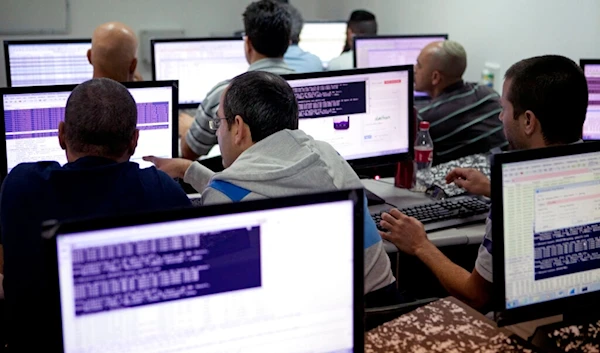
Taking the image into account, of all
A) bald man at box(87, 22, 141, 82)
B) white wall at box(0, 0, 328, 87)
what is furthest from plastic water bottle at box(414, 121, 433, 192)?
white wall at box(0, 0, 328, 87)

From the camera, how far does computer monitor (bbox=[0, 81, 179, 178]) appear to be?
2.49 meters

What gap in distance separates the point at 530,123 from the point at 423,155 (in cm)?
113

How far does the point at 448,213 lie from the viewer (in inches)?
103

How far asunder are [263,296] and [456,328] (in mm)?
580

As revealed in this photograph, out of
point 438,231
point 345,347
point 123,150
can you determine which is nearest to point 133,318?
point 345,347

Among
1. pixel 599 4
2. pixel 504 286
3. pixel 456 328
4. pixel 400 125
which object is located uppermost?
pixel 599 4

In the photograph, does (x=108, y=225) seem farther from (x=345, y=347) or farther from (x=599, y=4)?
(x=599, y=4)

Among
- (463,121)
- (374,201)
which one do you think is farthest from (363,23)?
(374,201)

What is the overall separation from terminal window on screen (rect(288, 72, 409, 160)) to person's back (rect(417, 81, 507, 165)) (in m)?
0.52

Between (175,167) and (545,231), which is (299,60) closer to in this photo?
(175,167)

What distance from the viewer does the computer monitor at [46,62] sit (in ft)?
12.8

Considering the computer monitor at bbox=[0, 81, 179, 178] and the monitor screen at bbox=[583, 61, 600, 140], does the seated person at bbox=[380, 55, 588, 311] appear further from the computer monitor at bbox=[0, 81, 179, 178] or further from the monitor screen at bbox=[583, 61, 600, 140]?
the monitor screen at bbox=[583, 61, 600, 140]

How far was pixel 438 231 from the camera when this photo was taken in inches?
99.7

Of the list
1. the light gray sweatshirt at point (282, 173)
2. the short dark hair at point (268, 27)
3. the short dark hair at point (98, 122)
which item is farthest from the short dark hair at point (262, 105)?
the short dark hair at point (268, 27)
